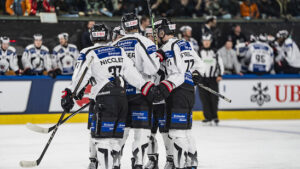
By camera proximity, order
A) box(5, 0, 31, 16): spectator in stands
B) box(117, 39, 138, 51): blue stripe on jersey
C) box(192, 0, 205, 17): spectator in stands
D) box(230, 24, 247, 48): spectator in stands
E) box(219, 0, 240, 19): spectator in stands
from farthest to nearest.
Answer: box(219, 0, 240, 19): spectator in stands, box(192, 0, 205, 17): spectator in stands, box(230, 24, 247, 48): spectator in stands, box(5, 0, 31, 16): spectator in stands, box(117, 39, 138, 51): blue stripe on jersey

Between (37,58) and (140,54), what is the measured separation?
281 inches

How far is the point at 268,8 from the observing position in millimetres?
16531

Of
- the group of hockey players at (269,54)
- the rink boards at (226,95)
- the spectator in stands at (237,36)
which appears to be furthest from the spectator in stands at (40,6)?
the group of hockey players at (269,54)

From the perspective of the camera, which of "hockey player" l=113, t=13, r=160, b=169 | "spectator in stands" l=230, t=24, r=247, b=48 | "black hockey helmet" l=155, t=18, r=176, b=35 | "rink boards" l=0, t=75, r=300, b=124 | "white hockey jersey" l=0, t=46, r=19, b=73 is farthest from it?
"spectator in stands" l=230, t=24, r=247, b=48

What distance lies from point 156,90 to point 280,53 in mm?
9245

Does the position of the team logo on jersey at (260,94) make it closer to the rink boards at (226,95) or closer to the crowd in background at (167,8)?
the rink boards at (226,95)

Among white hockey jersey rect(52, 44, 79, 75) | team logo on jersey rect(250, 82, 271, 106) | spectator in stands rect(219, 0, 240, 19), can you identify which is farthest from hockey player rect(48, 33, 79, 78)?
spectator in stands rect(219, 0, 240, 19)

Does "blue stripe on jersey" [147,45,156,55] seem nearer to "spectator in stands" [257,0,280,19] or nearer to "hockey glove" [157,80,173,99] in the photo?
"hockey glove" [157,80,173,99]

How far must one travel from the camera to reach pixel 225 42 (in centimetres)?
1502

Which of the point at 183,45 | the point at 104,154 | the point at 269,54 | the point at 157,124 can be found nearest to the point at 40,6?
the point at 269,54

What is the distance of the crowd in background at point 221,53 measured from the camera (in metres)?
13.1

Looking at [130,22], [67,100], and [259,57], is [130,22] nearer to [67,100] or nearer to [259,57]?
[67,100]

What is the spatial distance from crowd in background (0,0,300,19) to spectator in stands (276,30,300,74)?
3.76 ft

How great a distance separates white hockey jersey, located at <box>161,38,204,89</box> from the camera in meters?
6.45
